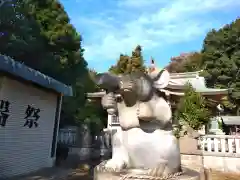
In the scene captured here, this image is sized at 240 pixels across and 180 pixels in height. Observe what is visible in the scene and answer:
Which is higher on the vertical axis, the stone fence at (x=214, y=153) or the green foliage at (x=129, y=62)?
the green foliage at (x=129, y=62)

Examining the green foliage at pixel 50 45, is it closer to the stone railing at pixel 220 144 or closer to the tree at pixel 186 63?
the stone railing at pixel 220 144

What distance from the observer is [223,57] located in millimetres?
21922

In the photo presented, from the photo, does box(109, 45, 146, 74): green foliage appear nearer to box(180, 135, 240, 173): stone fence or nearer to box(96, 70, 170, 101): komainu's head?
box(180, 135, 240, 173): stone fence

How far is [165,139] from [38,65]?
32.2 ft

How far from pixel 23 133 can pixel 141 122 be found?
5644 millimetres

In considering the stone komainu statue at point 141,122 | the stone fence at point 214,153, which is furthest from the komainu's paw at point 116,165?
the stone fence at point 214,153

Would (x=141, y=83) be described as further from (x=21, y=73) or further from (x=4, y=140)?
(x=4, y=140)

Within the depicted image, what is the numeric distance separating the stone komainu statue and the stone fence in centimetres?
671

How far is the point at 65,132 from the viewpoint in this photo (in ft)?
37.6

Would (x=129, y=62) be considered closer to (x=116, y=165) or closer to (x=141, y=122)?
(x=141, y=122)

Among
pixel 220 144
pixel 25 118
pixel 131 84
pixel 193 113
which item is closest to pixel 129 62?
pixel 193 113

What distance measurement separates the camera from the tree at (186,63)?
27.1 meters

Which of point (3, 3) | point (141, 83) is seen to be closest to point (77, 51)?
point (3, 3)

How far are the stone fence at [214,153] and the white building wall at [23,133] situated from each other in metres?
4.96
